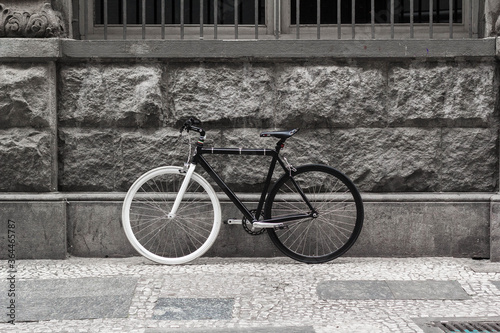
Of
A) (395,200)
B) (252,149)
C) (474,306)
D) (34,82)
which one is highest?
(34,82)

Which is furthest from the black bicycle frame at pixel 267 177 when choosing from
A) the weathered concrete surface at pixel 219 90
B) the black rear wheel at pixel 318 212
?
the weathered concrete surface at pixel 219 90

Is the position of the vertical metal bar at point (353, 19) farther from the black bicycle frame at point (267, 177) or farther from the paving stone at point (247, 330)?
the paving stone at point (247, 330)

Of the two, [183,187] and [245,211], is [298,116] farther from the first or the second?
[183,187]

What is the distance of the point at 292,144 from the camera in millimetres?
6258

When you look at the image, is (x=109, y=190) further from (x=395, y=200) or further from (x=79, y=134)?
(x=395, y=200)

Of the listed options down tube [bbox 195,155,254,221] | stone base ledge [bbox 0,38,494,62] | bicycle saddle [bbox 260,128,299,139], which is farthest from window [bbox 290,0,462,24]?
down tube [bbox 195,155,254,221]

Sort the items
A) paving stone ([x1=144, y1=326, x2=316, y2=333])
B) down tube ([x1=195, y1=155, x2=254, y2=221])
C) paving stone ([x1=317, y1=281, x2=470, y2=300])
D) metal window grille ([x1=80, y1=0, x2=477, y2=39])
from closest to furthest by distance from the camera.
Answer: paving stone ([x1=144, y1=326, x2=316, y2=333]), paving stone ([x1=317, y1=281, x2=470, y2=300]), down tube ([x1=195, y1=155, x2=254, y2=221]), metal window grille ([x1=80, y1=0, x2=477, y2=39])

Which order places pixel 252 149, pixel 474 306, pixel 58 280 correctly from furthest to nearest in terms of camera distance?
pixel 252 149
pixel 58 280
pixel 474 306

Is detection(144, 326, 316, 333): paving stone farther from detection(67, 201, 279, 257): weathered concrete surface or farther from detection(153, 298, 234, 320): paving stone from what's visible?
detection(67, 201, 279, 257): weathered concrete surface

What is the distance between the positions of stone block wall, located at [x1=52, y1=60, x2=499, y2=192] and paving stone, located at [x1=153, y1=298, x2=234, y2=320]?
1.62m

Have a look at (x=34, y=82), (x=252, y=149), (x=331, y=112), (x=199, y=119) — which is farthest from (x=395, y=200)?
(x=34, y=82)

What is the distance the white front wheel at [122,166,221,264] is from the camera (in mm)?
6141

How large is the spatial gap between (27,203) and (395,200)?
3.29 metres

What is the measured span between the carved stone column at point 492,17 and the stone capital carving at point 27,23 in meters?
3.89
